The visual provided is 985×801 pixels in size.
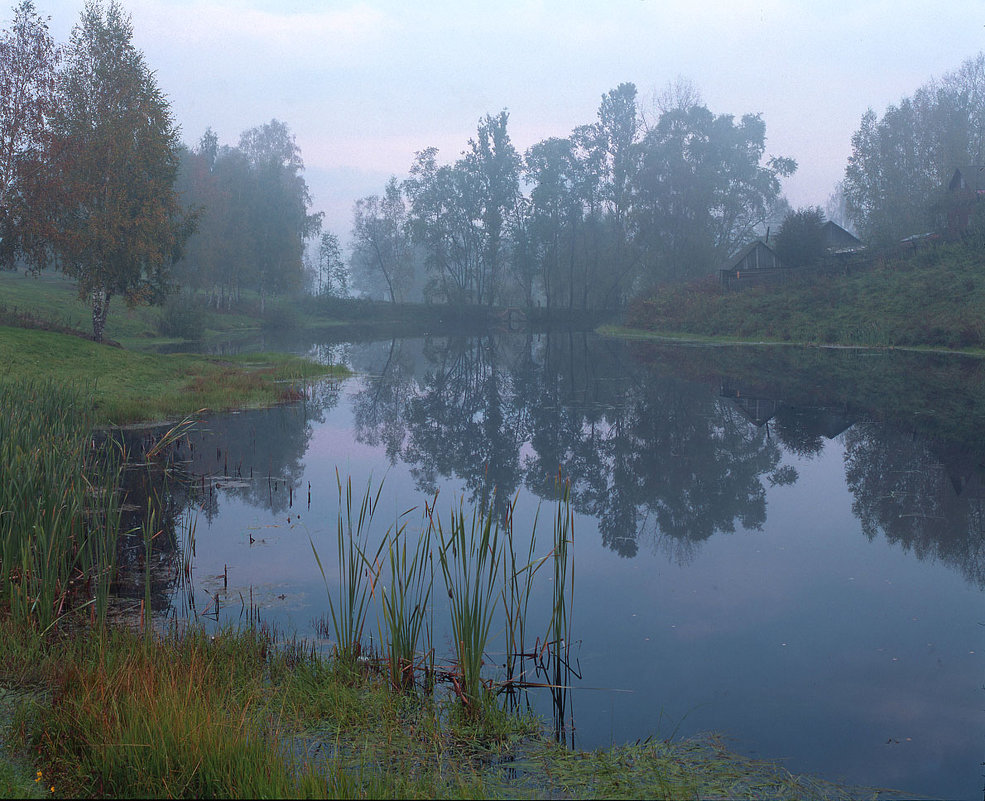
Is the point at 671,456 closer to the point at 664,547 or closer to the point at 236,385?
the point at 664,547

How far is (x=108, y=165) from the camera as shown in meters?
30.0

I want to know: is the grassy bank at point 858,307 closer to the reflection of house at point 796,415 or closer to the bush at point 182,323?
the reflection of house at point 796,415

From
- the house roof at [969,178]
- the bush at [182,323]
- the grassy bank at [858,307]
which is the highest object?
the house roof at [969,178]

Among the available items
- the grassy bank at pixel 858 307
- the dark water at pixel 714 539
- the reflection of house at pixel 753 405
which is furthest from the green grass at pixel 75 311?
the grassy bank at pixel 858 307

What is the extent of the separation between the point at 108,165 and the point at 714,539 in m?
28.6

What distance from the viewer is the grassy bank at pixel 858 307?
35719 millimetres

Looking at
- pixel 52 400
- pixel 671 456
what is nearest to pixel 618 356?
pixel 671 456

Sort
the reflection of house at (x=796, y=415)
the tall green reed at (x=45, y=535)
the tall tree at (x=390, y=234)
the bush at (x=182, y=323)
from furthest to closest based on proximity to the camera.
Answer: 1. the tall tree at (x=390, y=234)
2. the bush at (x=182, y=323)
3. the reflection of house at (x=796, y=415)
4. the tall green reed at (x=45, y=535)

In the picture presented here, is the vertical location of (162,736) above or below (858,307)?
below

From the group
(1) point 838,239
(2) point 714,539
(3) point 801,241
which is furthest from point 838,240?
(2) point 714,539

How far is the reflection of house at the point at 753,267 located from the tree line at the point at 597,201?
5211 millimetres

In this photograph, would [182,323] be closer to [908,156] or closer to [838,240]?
[838,240]

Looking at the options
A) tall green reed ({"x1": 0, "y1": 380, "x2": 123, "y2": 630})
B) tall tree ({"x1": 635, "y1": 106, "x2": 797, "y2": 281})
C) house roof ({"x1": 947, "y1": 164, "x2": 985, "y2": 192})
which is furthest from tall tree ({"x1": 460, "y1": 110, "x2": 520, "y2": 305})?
tall green reed ({"x1": 0, "y1": 380, "x2": 123, "y2": 630})

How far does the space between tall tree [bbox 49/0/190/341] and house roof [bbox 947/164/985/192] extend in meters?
54.7
